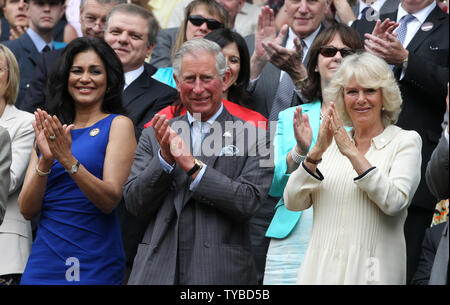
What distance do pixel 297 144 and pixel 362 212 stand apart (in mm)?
745

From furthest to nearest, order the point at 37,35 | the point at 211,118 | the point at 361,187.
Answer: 1. the point at 37,35
2. the point at 211,118
3. the point at 361,187

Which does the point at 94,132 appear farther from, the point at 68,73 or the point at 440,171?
the point at 440,171

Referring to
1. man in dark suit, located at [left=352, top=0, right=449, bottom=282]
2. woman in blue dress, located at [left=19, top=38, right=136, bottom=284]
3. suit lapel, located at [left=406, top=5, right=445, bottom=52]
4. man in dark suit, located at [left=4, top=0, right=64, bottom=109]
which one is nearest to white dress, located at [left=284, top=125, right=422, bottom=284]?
man in dark suit, located at [left=352, top=0, right=449, bottom=282]

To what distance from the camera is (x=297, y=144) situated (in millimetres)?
5633

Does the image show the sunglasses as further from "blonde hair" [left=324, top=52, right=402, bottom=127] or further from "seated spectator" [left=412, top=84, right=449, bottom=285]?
"seated spectator" [left=412, top=84, right=449, bottom=285]

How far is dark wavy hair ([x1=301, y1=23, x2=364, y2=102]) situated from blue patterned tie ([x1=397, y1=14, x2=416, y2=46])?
403 millimetres

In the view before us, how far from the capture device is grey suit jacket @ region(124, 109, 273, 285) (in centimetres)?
505

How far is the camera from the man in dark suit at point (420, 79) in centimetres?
605

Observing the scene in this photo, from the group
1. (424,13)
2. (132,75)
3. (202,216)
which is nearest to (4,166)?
(202,216)

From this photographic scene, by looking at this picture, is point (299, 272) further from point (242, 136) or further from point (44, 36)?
point (44, 36)

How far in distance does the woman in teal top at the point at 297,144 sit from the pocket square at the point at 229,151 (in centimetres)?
44

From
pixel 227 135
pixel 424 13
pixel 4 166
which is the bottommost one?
pixel 4 166

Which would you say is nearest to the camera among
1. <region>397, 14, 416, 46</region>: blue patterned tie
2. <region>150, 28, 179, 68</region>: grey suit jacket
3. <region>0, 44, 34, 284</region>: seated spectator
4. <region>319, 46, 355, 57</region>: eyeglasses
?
<region>0, 44, 34, 284</region>: seated spectator

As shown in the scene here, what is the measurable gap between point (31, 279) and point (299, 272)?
1707 millimetres
